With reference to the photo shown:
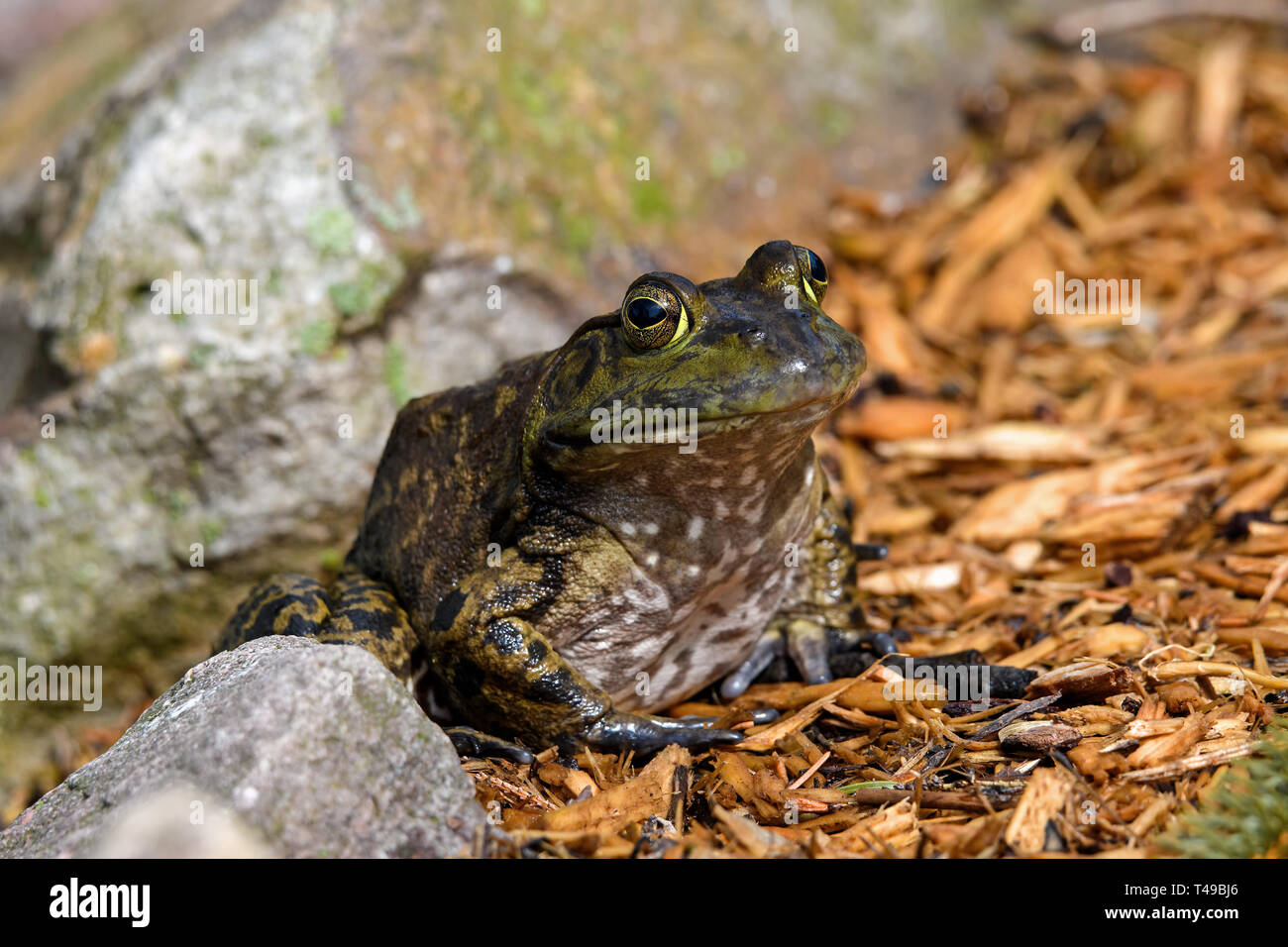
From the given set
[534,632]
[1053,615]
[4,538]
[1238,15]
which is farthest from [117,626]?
[1238,15]

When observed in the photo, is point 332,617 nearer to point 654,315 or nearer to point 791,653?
point 654,315

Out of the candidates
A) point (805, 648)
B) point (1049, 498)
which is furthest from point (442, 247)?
point (1049, 498)

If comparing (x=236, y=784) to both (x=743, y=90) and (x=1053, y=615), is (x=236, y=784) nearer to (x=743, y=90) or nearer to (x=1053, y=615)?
(x=1053, y=615)

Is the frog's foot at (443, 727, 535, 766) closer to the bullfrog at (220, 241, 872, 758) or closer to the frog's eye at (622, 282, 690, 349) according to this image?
the bullfrog at (220, 241, 872, 758)

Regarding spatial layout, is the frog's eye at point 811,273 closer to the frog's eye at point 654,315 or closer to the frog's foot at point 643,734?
the frog's eye at point 654,315

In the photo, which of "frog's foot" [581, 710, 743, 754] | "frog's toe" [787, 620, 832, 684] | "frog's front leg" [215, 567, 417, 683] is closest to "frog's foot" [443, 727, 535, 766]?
"frog's foot" [581, 710, 743, 754]

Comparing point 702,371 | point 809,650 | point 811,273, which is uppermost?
point 811,273

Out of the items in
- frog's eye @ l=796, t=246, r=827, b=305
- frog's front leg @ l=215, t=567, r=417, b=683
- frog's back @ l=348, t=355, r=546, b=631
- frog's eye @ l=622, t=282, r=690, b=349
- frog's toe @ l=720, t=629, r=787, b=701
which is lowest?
frog's toe @ l=720, t=629, r=787, b=701

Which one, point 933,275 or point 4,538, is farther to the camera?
point 933,275
